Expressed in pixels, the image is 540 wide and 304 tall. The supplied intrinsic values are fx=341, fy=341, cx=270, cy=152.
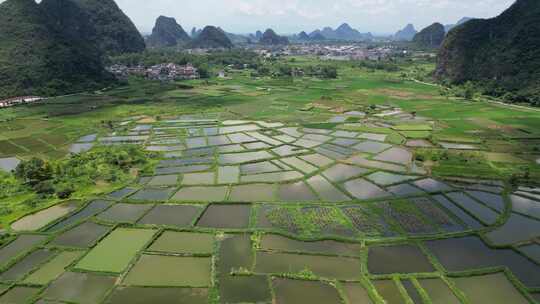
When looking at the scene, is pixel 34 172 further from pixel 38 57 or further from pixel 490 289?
pixel 38 57

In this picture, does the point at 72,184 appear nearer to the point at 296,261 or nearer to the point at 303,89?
the point at 296,261

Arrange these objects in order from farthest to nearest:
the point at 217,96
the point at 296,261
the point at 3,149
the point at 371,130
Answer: the point at 217,96
the point at 371,130
the point at 3,149
the point at 296,261

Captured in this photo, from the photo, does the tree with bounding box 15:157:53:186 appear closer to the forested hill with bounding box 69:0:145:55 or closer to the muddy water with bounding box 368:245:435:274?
the muddy water with bounding box 368:245:435:274

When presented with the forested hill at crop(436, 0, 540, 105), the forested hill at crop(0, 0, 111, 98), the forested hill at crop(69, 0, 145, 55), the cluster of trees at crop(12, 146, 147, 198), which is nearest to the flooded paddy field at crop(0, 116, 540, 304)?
the cluster of trees at crop(12, 146, 147, 198)

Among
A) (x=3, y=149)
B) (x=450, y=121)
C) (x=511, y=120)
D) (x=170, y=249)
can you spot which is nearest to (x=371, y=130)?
(x=450, y=121)

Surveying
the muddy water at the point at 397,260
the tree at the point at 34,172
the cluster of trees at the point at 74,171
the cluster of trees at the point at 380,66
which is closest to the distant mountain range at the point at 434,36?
the cluster of trees at the point at 380,66

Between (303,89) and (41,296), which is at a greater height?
(303,89)

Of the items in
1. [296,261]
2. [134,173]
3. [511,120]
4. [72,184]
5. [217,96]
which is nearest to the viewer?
[296,261]
